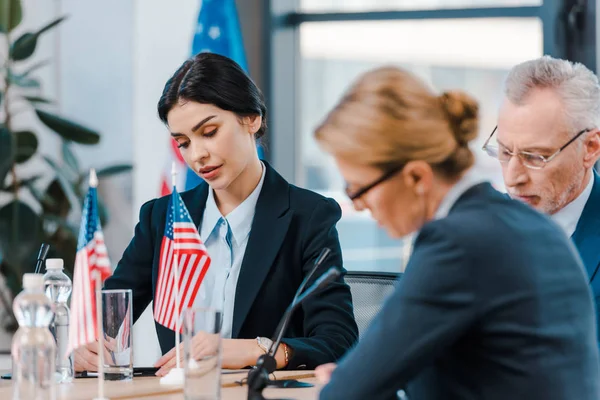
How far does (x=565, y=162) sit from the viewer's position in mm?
2223

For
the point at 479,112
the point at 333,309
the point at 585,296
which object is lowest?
the point at 333,309

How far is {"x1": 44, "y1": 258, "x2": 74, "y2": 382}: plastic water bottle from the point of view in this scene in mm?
2076

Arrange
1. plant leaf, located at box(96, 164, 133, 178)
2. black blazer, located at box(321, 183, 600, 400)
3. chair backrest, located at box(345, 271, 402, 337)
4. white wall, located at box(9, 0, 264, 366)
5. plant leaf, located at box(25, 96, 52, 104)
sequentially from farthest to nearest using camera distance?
white wall, located at box(9, 0, 264, 366), plant leaf, located at box(96, 164, 133, 178), plant leaf, located at box(25, 96, 52, 104), chair backrest, located at box(345, 271, 402, 337), black blazer, located at box(321, 183, 600, 400)

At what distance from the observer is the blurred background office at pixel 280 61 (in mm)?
4258

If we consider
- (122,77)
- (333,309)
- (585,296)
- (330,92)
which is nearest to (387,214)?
(585,296)

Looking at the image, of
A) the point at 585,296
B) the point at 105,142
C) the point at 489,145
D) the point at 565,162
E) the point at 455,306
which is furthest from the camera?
the point at 105,142

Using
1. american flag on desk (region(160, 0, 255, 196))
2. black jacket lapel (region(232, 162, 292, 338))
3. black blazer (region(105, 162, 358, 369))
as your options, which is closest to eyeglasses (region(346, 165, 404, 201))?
black blazer (region(105, 162, 358, 369))

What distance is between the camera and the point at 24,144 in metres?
4.59

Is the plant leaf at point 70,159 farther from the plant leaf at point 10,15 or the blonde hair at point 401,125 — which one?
the blonde hair at point 401,125

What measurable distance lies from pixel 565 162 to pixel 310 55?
2.65 metres

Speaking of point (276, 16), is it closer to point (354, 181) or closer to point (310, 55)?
point (310, 55)

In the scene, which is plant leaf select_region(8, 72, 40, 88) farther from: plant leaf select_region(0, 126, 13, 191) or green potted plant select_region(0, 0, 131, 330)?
plant leaf select_region(0, 126, 13, 191)

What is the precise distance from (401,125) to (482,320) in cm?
31

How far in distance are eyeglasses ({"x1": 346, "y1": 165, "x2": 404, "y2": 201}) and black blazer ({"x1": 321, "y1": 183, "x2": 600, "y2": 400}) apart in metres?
0.10
